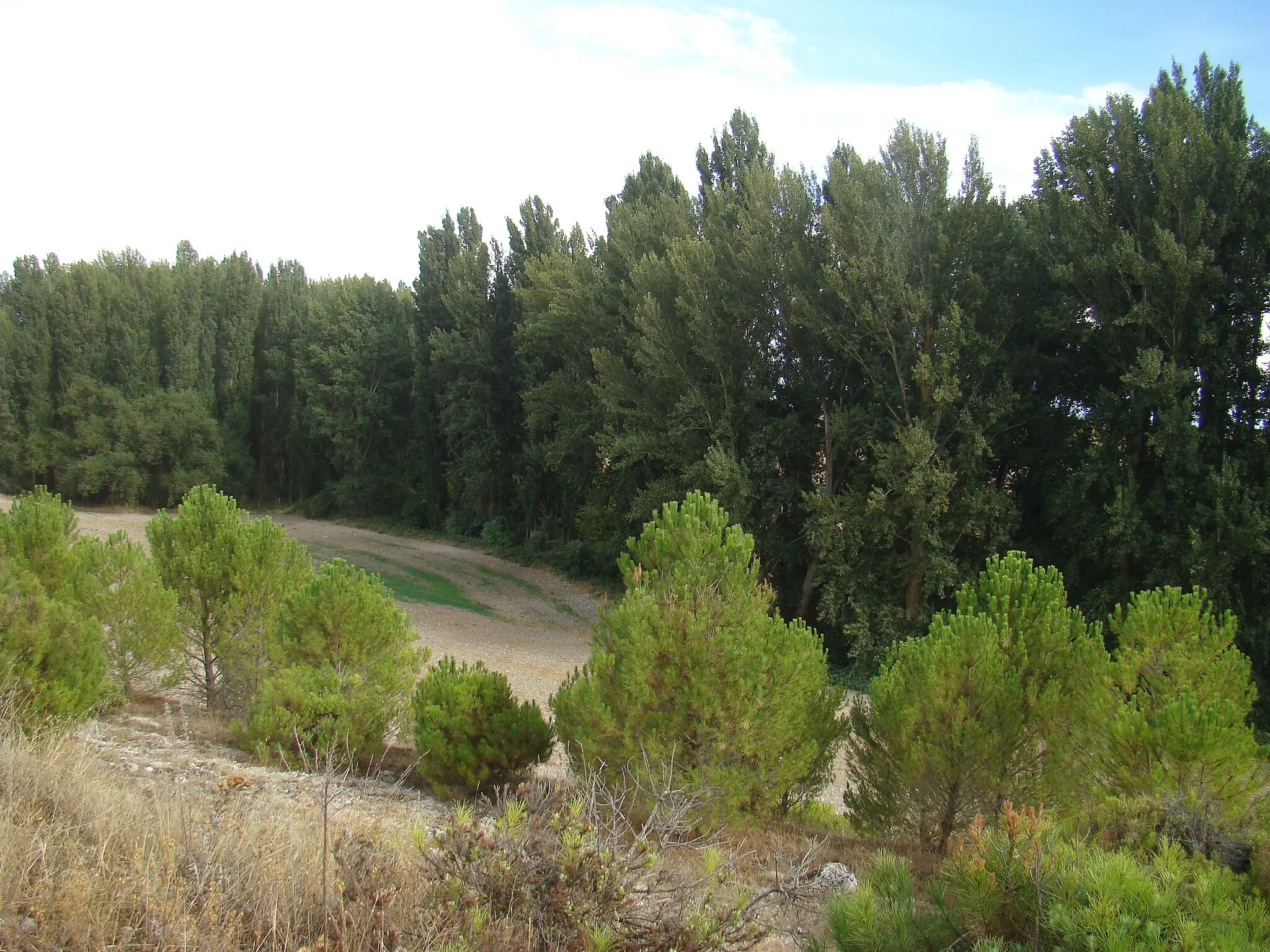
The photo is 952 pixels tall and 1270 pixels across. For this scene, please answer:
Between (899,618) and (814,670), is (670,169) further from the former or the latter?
(814,670)

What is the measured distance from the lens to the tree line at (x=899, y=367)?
49.4 ft

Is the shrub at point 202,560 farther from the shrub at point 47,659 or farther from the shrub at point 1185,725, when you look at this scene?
the shrub at point 1185,725

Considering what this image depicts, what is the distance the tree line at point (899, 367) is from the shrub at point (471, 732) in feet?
37.4

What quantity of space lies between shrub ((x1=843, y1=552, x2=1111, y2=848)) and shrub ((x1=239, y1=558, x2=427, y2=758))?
16.1ft

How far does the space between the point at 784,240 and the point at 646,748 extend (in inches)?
649

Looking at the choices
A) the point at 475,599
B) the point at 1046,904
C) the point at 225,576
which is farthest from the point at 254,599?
the point at 475,599

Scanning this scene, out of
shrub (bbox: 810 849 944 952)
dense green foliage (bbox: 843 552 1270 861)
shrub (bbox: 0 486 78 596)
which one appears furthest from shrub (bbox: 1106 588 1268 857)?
shrub (bbox: 0 486 78 596)

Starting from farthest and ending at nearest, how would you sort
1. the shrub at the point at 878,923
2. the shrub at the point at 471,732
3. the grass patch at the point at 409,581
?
the grass patch at the point at 409,581 < the shrub at the point at 471,732 < the shrub at the point at 878,923

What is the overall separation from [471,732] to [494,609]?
17.7 meters

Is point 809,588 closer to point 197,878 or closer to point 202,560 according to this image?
point 202,560

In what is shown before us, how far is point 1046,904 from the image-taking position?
121 inches

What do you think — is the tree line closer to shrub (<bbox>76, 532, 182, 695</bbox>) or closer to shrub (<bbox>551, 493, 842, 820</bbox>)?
shrub (<bbox>551, 493, 842, 820</bbox>)

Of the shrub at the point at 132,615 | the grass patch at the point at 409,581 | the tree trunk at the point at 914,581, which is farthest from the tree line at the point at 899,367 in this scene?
the shrub at the point at 132,615

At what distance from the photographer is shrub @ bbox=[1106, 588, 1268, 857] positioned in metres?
4.47
